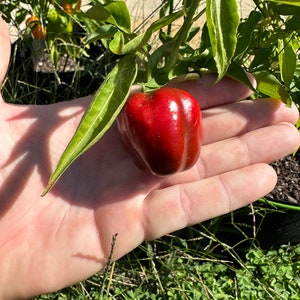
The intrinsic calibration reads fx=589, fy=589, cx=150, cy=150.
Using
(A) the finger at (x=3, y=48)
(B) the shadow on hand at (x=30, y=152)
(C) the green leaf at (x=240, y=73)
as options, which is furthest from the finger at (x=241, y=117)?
(A) the finger at (x=3, y=48)

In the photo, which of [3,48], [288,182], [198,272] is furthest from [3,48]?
[288,182]

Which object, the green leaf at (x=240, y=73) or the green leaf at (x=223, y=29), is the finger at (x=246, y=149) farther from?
the green leaf at (x=223, y=29)

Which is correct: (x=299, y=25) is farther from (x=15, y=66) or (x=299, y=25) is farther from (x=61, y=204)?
(x=15, y=66)

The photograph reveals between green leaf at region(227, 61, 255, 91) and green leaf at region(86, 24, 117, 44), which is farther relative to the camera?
green leaf at region(227, 61, 255, 91)

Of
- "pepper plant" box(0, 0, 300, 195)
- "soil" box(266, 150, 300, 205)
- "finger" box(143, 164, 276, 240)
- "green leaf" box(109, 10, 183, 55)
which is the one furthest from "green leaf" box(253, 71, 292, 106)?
"soil" box(266, 150, 300, 205)

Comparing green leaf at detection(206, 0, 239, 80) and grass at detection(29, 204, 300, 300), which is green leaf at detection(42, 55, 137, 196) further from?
grass at detection(29, 204, 300, 300)

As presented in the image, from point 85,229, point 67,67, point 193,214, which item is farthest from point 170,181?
point 67,67

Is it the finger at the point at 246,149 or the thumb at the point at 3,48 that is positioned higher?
the thumb at the point at 3,48
